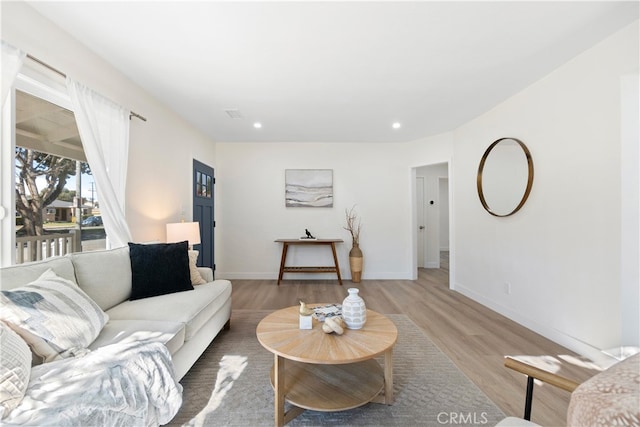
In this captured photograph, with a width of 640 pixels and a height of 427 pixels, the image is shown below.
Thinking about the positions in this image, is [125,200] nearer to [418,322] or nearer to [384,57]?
[384,57]

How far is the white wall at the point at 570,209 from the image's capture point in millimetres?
1819

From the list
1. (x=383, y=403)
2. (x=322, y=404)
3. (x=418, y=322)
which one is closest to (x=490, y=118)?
(x=418, y=322)

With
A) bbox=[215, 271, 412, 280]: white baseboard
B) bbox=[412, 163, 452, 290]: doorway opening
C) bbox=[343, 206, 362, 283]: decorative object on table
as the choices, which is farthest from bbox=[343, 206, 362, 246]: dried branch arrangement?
bbox=[412, 163, 452, 290]: doorway opening

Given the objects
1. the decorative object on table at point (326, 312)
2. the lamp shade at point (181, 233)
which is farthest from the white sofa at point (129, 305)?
the decorative object on table at point (326, 312)

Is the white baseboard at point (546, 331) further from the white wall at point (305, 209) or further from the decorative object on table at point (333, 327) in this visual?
the decorative object on table at point (333, 327)

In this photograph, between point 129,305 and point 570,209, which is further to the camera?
point 570,209

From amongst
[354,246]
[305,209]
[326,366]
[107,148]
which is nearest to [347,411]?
[326,366]

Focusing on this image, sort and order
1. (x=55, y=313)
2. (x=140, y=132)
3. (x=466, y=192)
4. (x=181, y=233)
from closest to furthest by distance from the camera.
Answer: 1. (x=55, y=313)
2. (x=140, y=132)
3. (x=181, y=233)
4. (x=466, y=192)

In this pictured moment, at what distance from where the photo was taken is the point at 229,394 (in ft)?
5.17

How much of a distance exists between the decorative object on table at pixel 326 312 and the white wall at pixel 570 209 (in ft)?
6.49

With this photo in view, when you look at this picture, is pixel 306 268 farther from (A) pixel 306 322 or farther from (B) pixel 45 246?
(B) pixel 45 246

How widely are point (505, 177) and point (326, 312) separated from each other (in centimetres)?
248

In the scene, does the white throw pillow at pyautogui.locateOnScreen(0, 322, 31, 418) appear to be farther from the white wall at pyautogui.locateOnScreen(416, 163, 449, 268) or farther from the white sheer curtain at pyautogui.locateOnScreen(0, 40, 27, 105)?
the white wall at pyautogui.locateOnScreen(416, 163, 449, 268)

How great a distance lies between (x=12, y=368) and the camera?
36.6 inches
